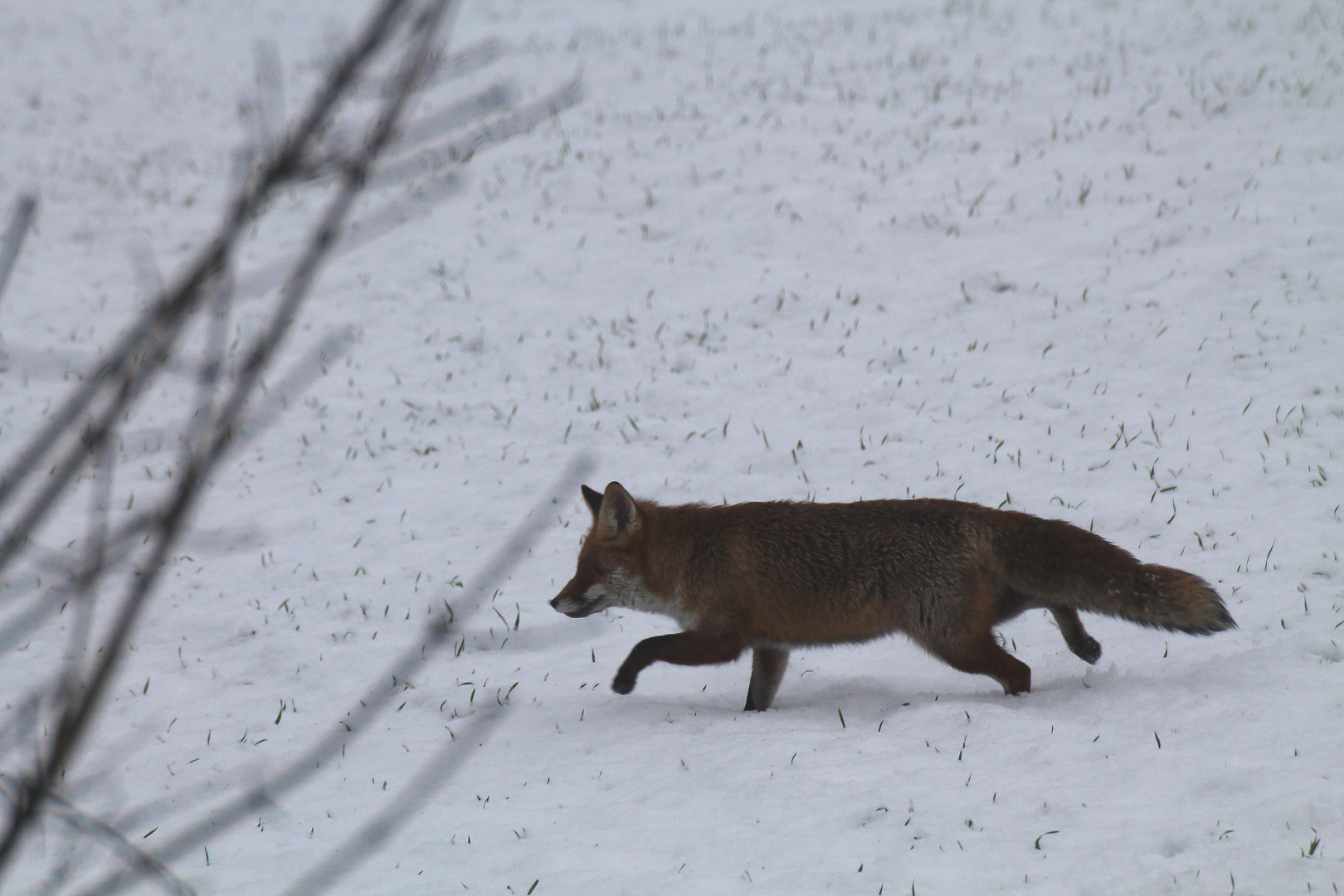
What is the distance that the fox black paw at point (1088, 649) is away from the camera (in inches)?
207

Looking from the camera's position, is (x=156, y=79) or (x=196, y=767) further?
(x=156, y=79)

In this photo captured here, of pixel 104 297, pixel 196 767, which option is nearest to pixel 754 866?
pixel 196 767

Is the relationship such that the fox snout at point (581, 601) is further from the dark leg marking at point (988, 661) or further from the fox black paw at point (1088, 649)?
the fox black paw at point (1088, 649)

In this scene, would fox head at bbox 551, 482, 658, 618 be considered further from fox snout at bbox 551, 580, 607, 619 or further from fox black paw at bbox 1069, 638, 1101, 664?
fox black paw at bbox 1069, 638, 1101, 664

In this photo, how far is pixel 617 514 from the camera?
18.3 ft

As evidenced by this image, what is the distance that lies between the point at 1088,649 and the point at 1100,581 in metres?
0.67

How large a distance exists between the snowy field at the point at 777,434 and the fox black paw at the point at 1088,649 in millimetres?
79

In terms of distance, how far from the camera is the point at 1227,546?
652 cm

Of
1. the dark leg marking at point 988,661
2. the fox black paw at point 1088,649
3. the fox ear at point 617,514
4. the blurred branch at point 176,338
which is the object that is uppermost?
the blurred branch at point 176,338

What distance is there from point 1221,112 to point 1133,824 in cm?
1314

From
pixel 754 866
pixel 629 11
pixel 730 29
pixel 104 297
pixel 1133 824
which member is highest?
pixel 629 11

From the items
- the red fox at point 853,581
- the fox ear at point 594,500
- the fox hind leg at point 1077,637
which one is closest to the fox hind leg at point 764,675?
the red fox at point 853,581

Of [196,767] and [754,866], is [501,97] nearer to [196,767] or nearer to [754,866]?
[754,866]

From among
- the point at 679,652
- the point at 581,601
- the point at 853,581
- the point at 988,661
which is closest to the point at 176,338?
the point at 679,652
